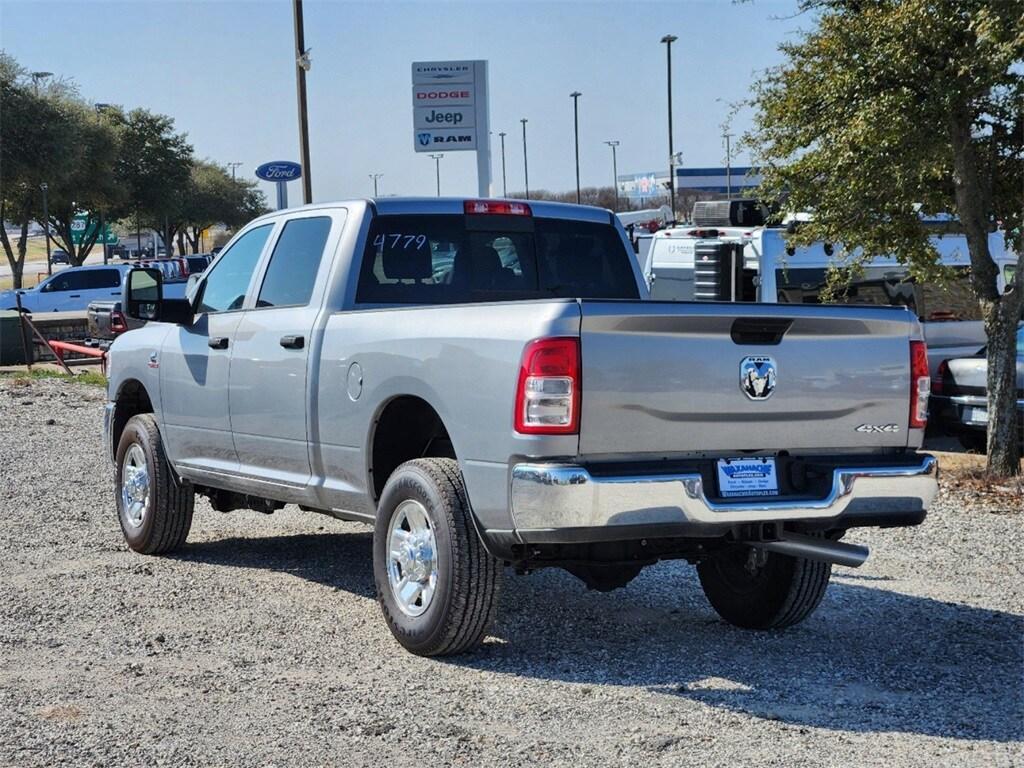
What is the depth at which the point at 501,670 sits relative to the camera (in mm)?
6090

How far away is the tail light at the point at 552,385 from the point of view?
5.43 m

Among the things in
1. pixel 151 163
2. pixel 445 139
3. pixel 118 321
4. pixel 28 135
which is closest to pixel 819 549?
pixel 118 321

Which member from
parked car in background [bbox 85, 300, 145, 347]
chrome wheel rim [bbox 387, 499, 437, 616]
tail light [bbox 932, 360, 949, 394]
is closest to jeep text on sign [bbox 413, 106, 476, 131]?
parked car in background [bbox 85, 300, 145, 347]

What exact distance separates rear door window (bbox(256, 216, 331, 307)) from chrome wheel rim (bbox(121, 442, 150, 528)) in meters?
1.66

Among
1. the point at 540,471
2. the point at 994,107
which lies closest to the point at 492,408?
the point at 540,471

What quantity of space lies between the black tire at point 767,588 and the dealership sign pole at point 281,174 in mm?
20481

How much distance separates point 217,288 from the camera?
27.4ft

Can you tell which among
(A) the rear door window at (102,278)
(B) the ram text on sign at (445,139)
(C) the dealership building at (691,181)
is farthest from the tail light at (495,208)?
(C) the dealership building at (691,181)

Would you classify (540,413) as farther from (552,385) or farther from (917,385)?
(917,385)

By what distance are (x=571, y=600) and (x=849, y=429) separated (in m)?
2.11

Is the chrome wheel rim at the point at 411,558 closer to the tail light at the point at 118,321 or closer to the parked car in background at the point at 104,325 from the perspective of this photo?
the tail light at the point at 118,321

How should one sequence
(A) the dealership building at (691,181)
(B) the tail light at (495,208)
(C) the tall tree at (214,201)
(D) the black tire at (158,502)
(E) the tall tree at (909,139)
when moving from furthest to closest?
(A) the dealership building at (691,181), (C) the tall tree at (214,201), (E) the tall tree at (909,139), (D) the black tire at (158,502), (B) the tail light at (495,208)

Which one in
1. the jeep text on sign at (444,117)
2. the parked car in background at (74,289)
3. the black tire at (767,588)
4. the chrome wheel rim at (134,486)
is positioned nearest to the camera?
the black tire at (767,588)

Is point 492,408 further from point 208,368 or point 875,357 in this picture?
point 208,368
